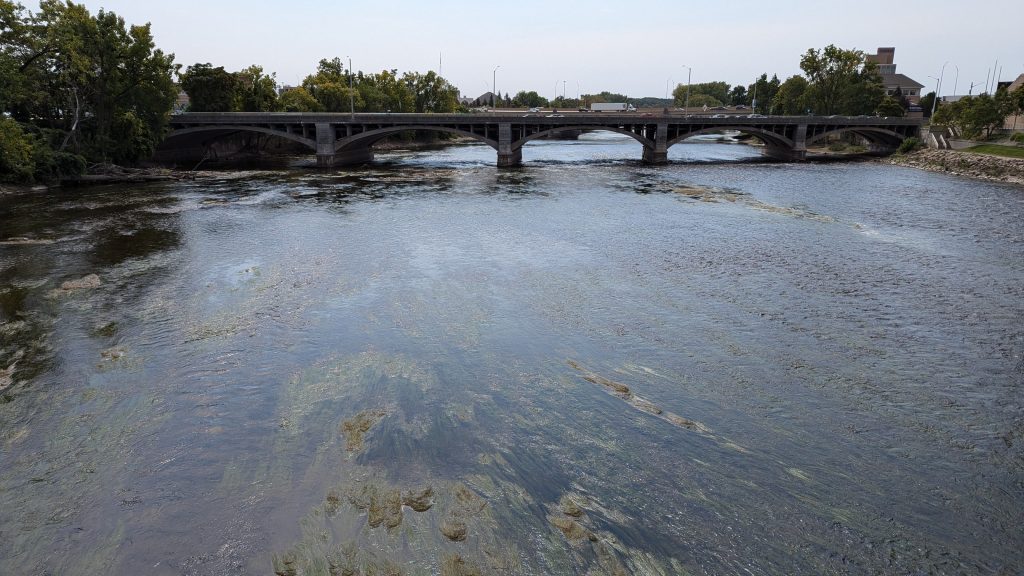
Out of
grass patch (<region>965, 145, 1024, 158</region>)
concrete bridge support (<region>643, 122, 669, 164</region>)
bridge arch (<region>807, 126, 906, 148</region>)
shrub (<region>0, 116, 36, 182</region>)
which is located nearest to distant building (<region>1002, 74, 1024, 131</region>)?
grass patch (<region>965, 145, 1024, 158</region>)

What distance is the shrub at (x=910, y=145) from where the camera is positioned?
80.8 meters

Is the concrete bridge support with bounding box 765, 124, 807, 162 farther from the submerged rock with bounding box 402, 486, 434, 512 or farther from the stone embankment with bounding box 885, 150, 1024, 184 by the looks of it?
the submerged rock with bounding box 402, 486, 434, 512

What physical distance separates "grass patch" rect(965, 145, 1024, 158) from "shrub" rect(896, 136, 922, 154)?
9989mm

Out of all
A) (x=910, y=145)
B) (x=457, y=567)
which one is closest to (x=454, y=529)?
(x=457, y=567)

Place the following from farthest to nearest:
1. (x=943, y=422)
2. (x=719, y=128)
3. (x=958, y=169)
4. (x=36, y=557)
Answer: (x=719, y=128) → (x=958, y=169) → (x=943, y=422) → (x=36, y=557)

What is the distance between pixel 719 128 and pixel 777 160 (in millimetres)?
12391

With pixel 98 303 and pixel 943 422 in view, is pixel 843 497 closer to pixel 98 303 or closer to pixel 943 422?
pixel 943 422

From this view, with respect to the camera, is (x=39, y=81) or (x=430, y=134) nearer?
(x=39, y=81)

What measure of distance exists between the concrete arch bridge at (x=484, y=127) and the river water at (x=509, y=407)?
133 ft

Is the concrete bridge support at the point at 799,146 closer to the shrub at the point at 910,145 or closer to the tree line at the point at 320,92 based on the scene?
the shrub at the point at 910,145

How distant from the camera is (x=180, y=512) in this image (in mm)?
10273

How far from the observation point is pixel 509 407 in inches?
549

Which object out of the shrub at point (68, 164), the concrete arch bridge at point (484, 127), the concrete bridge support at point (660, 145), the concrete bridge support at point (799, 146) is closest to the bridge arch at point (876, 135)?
the concrete arch bridge at point (484, 127)

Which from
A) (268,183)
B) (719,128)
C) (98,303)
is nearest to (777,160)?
(719,128)
